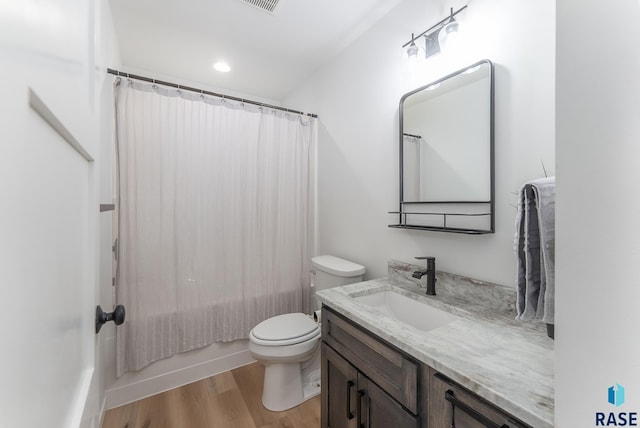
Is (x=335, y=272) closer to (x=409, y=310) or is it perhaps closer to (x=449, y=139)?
(x=409, y=310)

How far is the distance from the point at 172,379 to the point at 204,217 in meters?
1.19

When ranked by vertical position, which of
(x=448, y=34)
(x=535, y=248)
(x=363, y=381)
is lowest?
(x=363, y=381)

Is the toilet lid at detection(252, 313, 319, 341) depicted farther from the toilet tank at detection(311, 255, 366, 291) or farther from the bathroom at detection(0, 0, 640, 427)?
the bathroom at detection(0, 0, 640, 427)

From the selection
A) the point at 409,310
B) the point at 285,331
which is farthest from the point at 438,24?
the point at 285,331

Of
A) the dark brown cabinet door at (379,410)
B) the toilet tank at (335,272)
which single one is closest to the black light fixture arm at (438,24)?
the toilet tank at (335,272)

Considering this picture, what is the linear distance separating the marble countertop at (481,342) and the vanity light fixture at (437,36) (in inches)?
46.4

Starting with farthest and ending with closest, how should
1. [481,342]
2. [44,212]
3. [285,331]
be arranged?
[285,331] < [481,342] < [44,212]

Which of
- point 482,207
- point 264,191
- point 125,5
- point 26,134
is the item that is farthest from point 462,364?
point 125,5

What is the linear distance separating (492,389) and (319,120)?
7.31ft

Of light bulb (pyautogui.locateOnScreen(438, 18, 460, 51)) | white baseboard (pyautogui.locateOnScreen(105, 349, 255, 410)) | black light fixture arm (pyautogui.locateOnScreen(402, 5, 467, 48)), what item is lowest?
white baseboard (pyautogui.locateOnScreen(105, 349, 255, 410))

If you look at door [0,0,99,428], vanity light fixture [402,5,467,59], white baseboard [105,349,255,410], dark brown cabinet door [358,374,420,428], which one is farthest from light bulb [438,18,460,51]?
white baseboard [105,349,255,410]

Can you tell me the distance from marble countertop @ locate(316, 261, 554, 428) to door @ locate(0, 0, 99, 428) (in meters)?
0.87

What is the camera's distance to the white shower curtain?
1.77 metres

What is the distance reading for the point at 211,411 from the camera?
1.72m
